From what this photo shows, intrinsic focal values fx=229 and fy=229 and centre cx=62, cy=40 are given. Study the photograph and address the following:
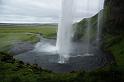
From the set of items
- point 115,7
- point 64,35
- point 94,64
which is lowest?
point 94,64

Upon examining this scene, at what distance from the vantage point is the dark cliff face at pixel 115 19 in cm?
6896

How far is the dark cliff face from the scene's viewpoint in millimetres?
68963

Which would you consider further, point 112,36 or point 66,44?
point 112,36

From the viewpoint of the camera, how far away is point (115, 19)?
70.9m

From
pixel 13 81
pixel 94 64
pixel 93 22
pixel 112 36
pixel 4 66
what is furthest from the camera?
pixel 93 22

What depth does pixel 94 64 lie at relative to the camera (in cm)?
3916

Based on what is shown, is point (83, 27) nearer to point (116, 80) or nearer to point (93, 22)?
point (93, 22)

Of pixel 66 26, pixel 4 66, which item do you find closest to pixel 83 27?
pixel 66 26

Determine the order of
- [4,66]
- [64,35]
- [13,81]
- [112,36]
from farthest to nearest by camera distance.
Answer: [112,36] < [64,35] < [4,66] < [13,81]

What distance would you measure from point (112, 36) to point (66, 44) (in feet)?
66.2

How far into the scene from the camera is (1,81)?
21547mm

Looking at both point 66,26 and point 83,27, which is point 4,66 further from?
point 83,27

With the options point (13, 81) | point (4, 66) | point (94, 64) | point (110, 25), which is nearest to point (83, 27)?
point (110, 25)

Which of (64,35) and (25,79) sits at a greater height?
(64,35)
